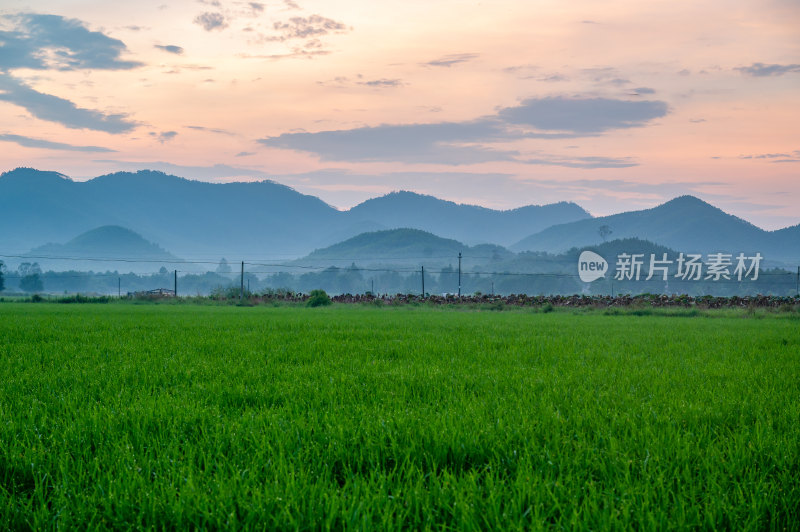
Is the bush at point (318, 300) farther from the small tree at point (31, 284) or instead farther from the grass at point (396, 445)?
the small tree at point (31, 284)

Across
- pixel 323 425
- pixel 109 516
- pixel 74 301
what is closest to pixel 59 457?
pixel 109 516

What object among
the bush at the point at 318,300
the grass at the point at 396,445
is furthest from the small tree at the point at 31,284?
the grass at the point at 396,445

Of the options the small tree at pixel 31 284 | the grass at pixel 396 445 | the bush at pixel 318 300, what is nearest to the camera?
the grass at pixel 396 445

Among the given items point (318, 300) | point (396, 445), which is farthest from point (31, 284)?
point (396, 445)

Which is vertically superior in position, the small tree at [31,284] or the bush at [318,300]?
the bush at [318,300]

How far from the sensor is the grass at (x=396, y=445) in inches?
83.1

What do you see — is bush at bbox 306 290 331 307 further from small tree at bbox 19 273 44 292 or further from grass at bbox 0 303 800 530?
small tree at bbox 19 273 44 292

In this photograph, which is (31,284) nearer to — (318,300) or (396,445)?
(318,300)

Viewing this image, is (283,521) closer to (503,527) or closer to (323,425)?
(503,527)

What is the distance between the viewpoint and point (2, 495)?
2316 mm

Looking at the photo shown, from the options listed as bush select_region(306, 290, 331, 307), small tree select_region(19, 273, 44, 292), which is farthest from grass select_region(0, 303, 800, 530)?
small tree select_region(19, 273, 44, 292)

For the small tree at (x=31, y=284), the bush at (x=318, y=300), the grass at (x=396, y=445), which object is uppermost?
the grass at (x=396, y=445)

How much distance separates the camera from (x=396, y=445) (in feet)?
9.22

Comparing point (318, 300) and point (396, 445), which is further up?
point (396, 445)
